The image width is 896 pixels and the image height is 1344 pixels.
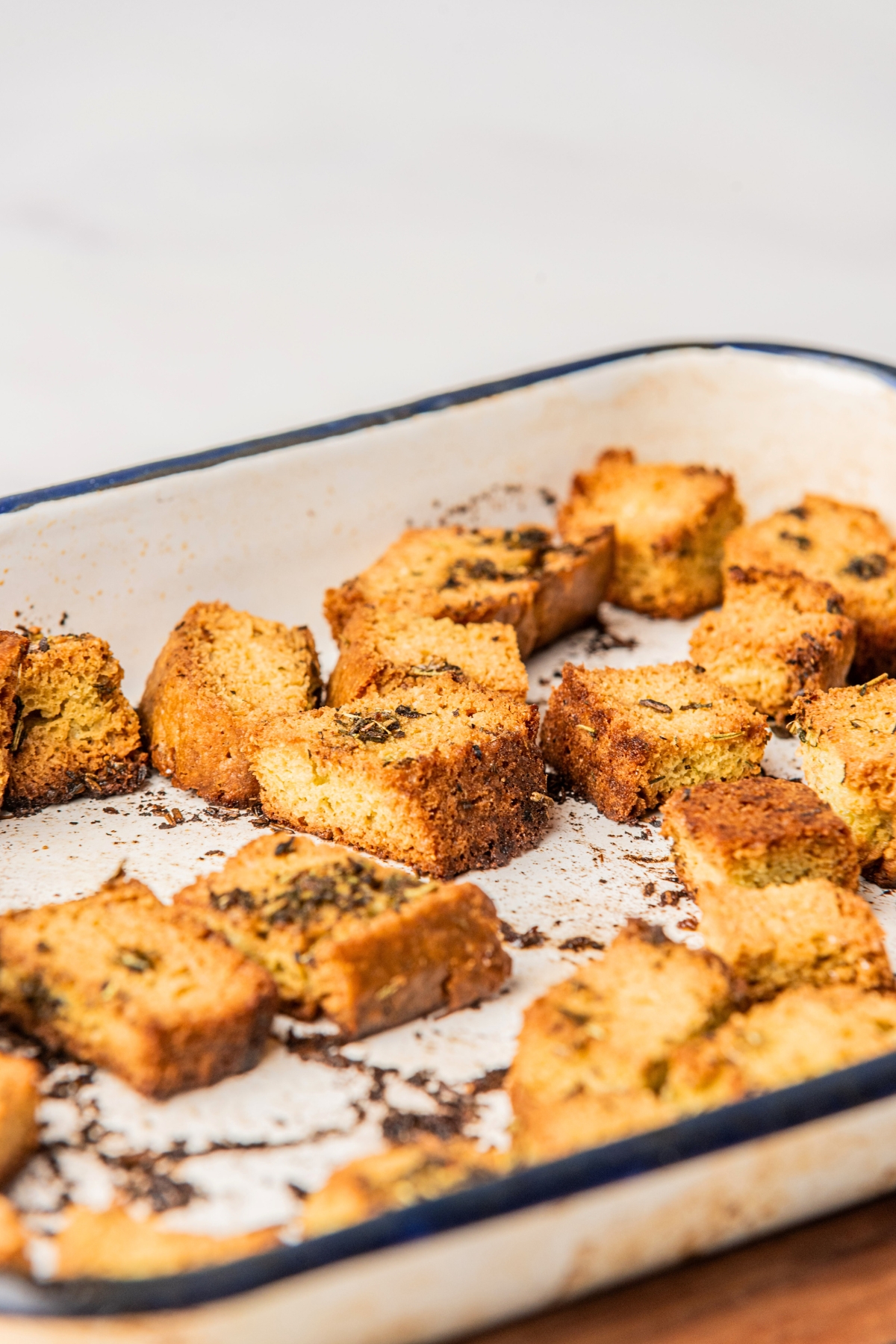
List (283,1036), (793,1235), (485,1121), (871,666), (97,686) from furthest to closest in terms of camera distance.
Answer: (871,666), (97,686), (283,1036), (485,1121), (793,1235)

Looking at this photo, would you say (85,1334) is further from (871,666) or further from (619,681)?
(871,666)

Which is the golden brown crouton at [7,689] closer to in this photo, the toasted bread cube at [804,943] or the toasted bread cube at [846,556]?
the toasted bread cube at [804,943]

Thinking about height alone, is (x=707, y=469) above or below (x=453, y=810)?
above

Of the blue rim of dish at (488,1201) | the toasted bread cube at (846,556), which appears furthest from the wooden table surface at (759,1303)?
the toasted bread cube at (846,556)

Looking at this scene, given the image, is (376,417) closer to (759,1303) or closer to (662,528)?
(662,528)

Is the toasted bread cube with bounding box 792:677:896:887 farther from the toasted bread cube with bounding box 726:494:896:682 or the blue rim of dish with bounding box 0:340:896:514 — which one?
the blue rim of dish with bounding box 0:340:896:514

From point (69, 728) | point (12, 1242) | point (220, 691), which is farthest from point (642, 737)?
point (12, 1242)

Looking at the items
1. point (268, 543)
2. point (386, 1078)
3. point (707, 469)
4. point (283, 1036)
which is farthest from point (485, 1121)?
point (707, 469)
